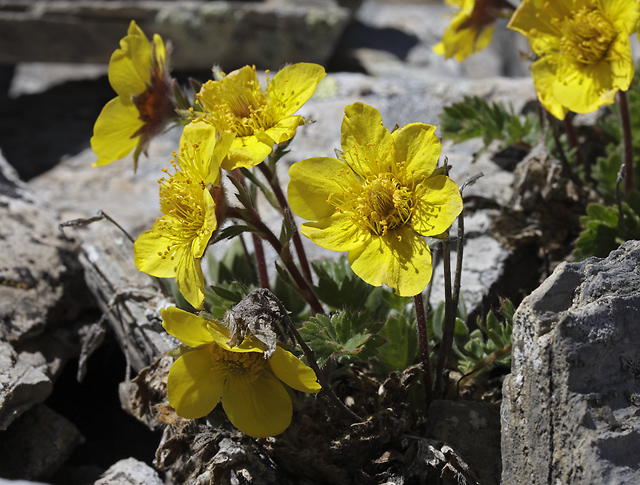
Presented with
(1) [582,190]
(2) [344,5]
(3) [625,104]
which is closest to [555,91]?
(3) [625,104]

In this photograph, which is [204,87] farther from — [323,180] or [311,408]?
[311,408]

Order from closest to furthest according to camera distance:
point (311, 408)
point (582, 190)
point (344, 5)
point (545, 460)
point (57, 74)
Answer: point (545, 460) < point (311, 408) < point (582, 190) < point (57, 74) < point (344, 5)

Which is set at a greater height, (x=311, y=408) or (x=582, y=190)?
(x=582, y=190)

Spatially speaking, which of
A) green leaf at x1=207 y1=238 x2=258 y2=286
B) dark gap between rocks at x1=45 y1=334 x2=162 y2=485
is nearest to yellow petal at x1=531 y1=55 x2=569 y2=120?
green leaf at x1=207 y1=238 x2=258 y2=286

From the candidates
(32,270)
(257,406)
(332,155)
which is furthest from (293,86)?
(32,270)

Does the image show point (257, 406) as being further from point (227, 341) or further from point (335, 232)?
point (335, 232)

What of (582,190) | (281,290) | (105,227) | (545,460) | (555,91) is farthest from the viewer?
(105,227)

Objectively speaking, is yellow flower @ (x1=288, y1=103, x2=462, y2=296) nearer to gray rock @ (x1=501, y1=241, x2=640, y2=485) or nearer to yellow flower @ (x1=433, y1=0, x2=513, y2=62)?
gray rock @ (x1=501, y1=241, x2=640, y2=485)
